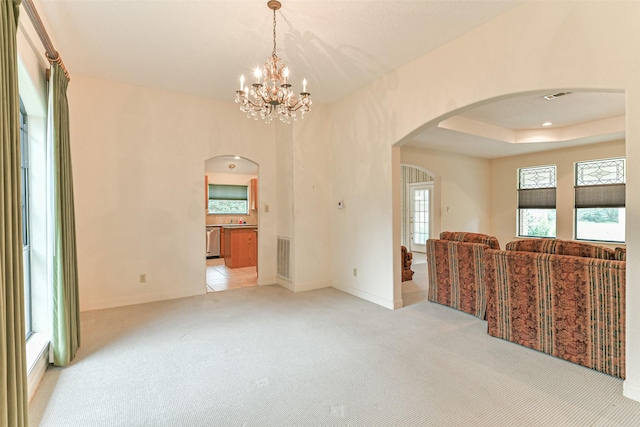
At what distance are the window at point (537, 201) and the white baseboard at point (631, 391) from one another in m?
6.44

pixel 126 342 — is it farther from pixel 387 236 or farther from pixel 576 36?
pixel 576 36

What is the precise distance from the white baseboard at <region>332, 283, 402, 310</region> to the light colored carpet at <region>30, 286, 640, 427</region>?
15.3 inches

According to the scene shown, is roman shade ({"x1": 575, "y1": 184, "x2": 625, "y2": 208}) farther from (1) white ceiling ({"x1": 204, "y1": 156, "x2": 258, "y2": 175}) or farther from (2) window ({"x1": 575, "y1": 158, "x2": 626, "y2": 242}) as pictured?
(1) white ceiling ({"x1": 204, "y1": 156, "x2": 258, "y2": 175})

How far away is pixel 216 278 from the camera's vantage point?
20.2 ft

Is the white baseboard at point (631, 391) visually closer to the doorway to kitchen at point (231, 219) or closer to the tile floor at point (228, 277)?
the tile floor at point (228, 277)

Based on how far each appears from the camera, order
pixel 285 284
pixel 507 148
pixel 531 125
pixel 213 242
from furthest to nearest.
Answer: pixel 213 242 → pixel 507 148 → pixel 531 125 → pixel 285 284

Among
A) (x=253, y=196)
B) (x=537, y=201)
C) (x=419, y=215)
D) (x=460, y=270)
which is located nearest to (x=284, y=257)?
(x=460, y=270)

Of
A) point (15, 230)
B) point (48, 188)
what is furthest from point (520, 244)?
point (48, 188)

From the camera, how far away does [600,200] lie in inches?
271

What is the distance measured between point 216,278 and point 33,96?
4.18m

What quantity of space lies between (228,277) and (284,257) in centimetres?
148

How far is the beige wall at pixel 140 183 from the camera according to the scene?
4227mm

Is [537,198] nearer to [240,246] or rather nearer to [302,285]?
[302,285]

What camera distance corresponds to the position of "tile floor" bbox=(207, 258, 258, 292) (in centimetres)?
551
